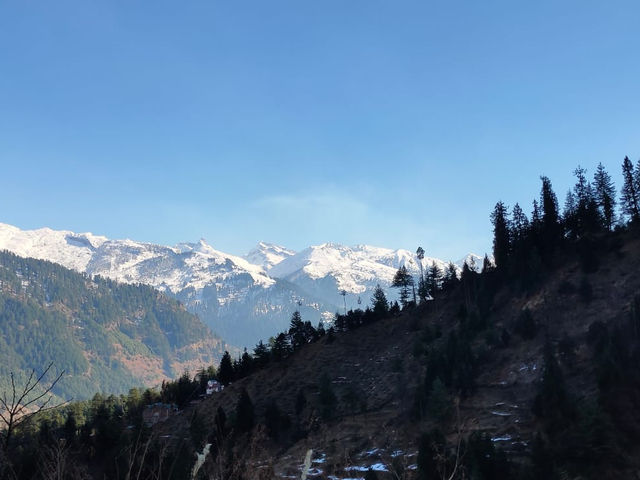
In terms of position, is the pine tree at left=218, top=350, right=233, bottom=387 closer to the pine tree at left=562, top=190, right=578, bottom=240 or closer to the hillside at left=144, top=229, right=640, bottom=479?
the hillside at left=144, top=229, right=640, bottom=479

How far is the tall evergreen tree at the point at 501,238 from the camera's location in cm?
9306

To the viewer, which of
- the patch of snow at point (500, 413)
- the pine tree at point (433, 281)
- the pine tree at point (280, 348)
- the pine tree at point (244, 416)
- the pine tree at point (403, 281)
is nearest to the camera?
the patch of snow at point (500, 413)

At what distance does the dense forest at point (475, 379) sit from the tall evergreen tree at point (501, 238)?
1.06 feet

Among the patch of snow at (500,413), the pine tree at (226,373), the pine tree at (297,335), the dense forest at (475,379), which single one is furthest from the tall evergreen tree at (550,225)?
the pine tree at (226,373)

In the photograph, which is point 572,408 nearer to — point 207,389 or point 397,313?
point 397,313

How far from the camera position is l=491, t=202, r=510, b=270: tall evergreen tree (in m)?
93.1

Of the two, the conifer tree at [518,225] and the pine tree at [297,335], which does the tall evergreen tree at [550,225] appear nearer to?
the conifer tree at [518,225]

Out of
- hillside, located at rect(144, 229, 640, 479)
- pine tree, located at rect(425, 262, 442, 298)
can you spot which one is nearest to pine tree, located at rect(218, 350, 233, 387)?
hillside, located at rect(144, 229, 640, 479)

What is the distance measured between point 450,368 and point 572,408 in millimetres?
23180

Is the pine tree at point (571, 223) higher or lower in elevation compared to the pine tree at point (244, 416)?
higher

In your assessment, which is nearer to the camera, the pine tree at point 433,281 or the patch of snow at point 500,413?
the patch of snow at point 500,413

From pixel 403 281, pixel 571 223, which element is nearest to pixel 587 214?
pixel 571 223

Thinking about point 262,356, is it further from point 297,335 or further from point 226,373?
point 226,373

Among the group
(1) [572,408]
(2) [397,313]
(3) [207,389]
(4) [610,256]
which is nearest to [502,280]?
(4) [610,256]
